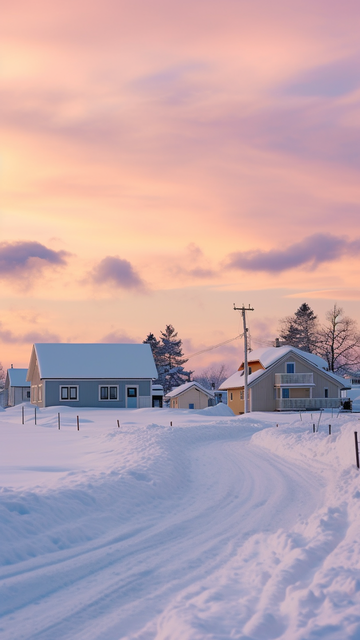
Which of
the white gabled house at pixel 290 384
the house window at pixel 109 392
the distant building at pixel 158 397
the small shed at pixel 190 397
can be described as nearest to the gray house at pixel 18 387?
the distant building at pixel 158 397

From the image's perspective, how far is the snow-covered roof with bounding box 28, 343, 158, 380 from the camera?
215ft

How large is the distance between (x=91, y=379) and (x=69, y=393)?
2709 mm

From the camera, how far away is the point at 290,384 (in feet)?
219

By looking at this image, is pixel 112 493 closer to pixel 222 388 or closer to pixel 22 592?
pixel 22 592

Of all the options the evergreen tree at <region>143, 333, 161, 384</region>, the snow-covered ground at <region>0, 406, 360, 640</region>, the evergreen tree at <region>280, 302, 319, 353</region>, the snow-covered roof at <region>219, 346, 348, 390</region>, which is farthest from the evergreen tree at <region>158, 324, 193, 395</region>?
the snow-covered ground at <region>0, 406, 360, 640</region>

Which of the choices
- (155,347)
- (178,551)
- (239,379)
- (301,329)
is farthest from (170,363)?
(178,551)

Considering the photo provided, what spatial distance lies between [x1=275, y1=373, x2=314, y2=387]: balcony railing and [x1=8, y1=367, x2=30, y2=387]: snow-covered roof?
146 feet

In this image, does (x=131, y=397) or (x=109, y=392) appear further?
(x=131, y=397)

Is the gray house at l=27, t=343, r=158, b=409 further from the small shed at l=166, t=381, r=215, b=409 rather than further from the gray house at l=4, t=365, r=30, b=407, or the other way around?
the gray house at l=4, t=365, r=30, b=407

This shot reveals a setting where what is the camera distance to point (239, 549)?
9680 millimetres

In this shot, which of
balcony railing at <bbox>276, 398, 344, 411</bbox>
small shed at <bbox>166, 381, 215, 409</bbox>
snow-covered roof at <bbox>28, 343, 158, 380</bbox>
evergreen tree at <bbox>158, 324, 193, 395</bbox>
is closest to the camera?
snow-covered roof at <bbox>28, 343, 158, 380</bbox>

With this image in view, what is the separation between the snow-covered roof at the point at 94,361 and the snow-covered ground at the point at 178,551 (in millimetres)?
45235

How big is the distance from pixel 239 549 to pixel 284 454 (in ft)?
52.3

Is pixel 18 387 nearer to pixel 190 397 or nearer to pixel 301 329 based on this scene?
pixel 190 397
